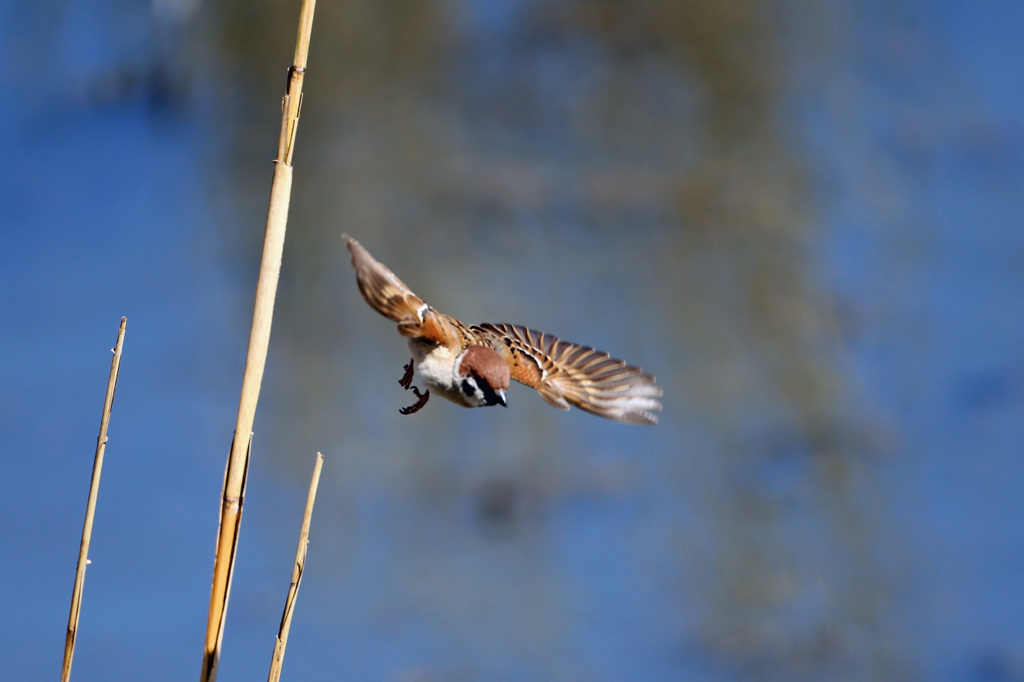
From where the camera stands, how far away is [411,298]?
4.57 feet

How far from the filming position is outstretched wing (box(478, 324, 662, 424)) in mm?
1710

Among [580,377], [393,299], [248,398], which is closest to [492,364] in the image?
[393,299]

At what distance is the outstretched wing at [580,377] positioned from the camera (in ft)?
5.61

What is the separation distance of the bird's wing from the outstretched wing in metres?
0.27

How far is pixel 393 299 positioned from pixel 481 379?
0.28m

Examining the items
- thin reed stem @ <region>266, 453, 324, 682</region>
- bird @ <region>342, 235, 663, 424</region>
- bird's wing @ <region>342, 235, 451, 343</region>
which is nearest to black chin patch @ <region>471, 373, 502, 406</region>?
bird @ <region>342, 235, 663, 424</region>

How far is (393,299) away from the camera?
4.33ft

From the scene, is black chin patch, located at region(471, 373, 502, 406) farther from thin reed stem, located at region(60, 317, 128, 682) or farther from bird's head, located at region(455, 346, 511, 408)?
thin reed stem, located at region(60, 317, 128, 682)

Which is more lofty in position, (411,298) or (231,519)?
(411,298)

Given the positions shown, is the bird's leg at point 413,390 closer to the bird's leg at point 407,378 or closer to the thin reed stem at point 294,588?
the bird's leg at point 407,378

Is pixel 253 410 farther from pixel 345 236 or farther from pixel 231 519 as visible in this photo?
pixel 345 236

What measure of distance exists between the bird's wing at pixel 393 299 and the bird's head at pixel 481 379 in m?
0.06

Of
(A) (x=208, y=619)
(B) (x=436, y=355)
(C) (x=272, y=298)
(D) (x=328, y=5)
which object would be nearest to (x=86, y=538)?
(A) (x=208, y=619)

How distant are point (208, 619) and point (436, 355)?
732 millimetres
